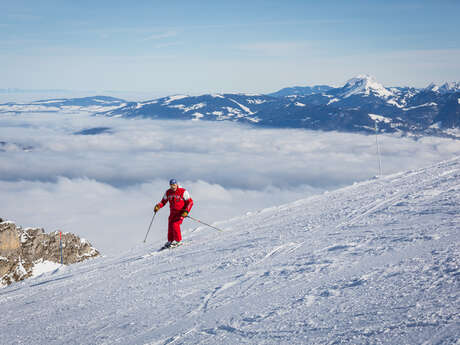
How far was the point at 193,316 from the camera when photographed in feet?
16.1

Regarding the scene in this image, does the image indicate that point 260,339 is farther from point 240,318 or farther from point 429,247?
point 429,247

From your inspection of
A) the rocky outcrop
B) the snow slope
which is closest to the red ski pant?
the snow slope

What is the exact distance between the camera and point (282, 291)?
517cm

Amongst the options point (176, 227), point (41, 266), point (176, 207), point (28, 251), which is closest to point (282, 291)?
point (176, 227)

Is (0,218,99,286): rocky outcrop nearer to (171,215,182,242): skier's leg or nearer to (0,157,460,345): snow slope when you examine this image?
(171,215,182,242): skier's leg

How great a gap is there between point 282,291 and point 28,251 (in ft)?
153

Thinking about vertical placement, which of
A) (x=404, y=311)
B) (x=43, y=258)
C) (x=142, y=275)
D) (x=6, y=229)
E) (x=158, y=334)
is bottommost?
(x=43, y=258)

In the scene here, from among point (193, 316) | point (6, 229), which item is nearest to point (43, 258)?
point (6, 229)

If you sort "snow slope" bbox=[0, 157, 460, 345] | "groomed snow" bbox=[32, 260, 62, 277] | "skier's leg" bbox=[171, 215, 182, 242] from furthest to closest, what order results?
"groomed snow" bbox=[32, 260, 62, 277] → "skier's leg" bbox=[171, 215, 182, 242] → "snow slope" bbox=[0, 157, 460, 345]

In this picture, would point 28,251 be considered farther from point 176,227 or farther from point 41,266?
point 176,227

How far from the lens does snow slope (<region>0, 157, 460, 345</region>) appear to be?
3.91m

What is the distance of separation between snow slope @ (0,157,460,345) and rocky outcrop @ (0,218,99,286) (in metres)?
36.5

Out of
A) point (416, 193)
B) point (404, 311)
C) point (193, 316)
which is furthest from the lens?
point (416, 193)

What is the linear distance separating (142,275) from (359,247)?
4.43m
